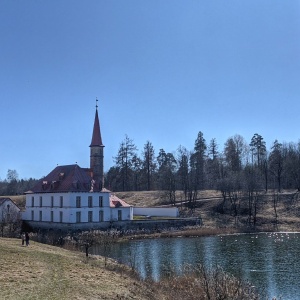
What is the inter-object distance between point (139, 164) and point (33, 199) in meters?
35.1

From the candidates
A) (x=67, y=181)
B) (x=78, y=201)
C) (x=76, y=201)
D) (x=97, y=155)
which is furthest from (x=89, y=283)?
(x=97, y=155)

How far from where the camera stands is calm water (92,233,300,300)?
23100mm

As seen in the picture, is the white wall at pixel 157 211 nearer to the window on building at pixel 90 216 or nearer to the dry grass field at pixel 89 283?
the window on building at pixel 90 216

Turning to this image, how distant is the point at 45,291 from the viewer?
14.6 meters

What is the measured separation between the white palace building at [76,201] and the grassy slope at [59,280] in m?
24.3


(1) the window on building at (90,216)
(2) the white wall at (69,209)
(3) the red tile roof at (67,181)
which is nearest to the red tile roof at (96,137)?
(3) the red tile roof at (67,181)

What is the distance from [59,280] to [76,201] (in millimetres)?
30748

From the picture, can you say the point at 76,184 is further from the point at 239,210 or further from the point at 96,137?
the point at 239,210

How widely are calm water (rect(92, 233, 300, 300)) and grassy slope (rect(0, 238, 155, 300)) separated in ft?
10.4

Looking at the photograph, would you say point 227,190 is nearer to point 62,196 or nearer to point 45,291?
point 62,196

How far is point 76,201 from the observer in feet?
154

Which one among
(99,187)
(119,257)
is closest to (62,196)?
(99,187)

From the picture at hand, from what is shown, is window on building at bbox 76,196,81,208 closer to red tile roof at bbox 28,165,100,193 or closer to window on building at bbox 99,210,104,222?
red tile roof at bbox 28,165,100,193

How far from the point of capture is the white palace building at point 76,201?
4675 cm
